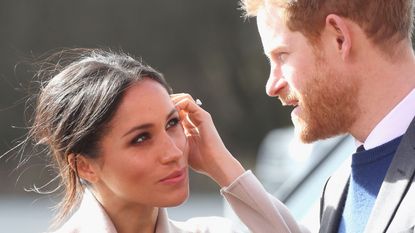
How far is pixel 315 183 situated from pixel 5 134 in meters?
12.6

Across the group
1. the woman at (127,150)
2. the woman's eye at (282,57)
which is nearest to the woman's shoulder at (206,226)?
the woman at (127,150)

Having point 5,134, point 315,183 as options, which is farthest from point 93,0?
point 315,183

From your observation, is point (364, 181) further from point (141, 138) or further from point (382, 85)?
point (141, 138)

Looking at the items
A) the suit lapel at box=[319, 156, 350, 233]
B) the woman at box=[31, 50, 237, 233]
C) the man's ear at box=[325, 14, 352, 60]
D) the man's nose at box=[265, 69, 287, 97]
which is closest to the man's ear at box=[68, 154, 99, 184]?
the woman at box=[31, 50, 237, 233]

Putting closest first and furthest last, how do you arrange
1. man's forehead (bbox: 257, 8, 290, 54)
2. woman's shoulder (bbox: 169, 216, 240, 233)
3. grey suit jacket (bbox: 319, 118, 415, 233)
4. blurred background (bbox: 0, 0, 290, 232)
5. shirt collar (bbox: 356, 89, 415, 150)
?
grey suit jacket (bbox: 319, 118, 415, 233)
shirt collar (bbox: 356, 89, 415, 150)
man's forehead (bbox: 257, 8, 290, 54)
woman's shoulder (bbox: 169, 216, 240, 233)
blurred background (bbox: 0, 0, 290, 232)

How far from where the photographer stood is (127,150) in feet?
9.75

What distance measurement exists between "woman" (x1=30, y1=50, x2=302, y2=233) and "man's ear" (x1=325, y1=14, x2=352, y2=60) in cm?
53

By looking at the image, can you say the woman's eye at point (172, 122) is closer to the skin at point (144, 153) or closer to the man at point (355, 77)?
the skin at point (144, 153)

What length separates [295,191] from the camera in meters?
4.41

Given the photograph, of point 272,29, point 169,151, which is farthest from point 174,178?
point 272,29

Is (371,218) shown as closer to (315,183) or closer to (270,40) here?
(270,40)

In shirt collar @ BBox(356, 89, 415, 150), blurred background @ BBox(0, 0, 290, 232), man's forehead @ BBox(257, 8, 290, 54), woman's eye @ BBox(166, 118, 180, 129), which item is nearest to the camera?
shirt collar @ BBox(356, 89, 415, 150)

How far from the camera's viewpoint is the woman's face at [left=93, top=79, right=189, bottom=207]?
2.95 metres

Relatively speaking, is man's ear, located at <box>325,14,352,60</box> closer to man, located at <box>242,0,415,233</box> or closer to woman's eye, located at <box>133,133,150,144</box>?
man, located at <box>242,0,415,233</box>
